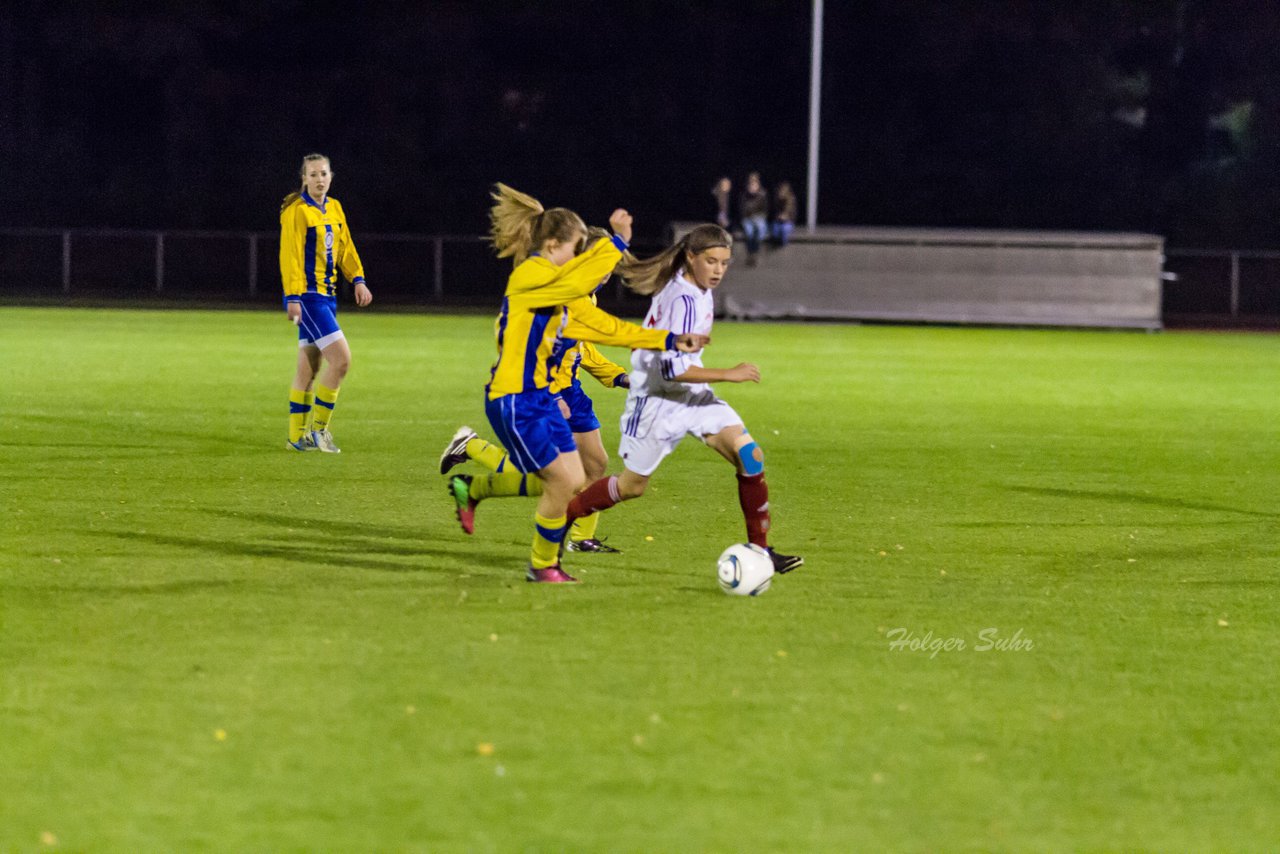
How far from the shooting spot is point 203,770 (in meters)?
5.23

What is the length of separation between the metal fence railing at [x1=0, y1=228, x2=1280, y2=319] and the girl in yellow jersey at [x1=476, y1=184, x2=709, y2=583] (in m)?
29.1

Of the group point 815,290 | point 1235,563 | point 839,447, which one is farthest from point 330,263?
point 815,290

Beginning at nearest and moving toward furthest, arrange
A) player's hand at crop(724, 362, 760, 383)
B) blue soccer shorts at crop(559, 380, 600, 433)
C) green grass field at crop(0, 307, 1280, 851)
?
1. green grass field at crop(0, 307, 1280, 851)
2. player's hand at crop(724, 362, 760, 383)
3. blue soccer shorts at crop(559, 380, 600, 433)

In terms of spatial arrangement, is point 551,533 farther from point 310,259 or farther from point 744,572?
point 310,259

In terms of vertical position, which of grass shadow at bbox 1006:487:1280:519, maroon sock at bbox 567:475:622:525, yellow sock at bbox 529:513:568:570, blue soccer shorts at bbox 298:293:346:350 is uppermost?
blue soccer shorts at bbox 298:293:346:350

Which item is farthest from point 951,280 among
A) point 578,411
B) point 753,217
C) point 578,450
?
point 578,450

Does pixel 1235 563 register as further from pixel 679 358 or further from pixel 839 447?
pixel 839 447

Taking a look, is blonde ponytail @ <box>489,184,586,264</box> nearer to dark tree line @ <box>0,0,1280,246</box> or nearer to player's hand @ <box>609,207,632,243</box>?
player's hand @ <box>609,207,632,243</box>

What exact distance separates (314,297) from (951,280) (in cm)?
1904

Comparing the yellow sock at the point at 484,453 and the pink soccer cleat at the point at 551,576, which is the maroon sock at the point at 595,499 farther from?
the yellow sock at the point at 484,453

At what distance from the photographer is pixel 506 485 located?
27.7 feet

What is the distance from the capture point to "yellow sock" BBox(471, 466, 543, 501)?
27.1 feet

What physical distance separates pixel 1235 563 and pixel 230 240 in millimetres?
36129

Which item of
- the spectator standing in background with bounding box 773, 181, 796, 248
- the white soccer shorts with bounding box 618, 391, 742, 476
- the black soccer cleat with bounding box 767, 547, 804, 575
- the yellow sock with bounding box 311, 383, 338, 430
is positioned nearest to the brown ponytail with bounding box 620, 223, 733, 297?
the white soccer shorts with bounding box 618, 391, 742, 476
